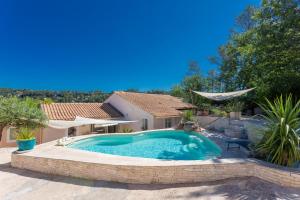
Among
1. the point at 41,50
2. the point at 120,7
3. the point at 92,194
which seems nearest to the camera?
the point at 92,194

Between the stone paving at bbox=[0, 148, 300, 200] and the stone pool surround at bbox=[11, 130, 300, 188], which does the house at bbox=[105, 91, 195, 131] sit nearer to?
the stone pool surround at bbox=[11, 130, 300, 188]

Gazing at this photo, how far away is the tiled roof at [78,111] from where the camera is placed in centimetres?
1979

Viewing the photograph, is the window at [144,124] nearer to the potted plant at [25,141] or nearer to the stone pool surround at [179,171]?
the potted plant at [25,141]

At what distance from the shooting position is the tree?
13027 mm

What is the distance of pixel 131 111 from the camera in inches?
949

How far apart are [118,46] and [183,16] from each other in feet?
43.3

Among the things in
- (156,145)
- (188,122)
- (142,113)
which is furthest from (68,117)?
(188,122)

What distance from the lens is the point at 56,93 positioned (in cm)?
5256

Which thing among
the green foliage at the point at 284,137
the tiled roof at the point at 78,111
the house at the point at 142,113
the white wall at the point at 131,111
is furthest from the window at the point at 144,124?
the green foliage at the point at 284,137

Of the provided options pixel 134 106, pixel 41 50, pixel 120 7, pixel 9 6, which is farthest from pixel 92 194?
pixel 41 50

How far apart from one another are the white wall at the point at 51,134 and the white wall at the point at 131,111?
27.2 feet

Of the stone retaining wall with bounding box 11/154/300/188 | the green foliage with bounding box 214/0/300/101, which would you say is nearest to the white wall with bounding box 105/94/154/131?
the green foliage with bounding box 214/0/300/101

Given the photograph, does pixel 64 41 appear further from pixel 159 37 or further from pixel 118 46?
pixel 159 37

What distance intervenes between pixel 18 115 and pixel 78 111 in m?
8.74
